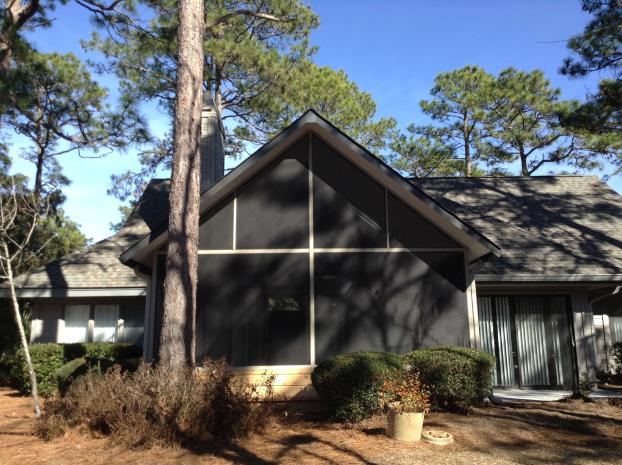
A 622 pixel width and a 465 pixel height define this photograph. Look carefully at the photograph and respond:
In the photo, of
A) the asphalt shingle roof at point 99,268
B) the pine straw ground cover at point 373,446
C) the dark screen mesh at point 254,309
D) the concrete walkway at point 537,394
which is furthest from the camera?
the asphalt shingle roof at point 99,268

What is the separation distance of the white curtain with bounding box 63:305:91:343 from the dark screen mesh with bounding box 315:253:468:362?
24.3 ft

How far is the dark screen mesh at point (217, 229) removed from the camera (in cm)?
1089

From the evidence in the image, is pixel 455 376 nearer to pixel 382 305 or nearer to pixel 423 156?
pixel 382 305

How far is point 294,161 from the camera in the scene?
11273mm

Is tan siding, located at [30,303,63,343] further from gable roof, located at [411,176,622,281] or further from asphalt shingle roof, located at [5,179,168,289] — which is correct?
gable roof, located at [411,176,622,281]

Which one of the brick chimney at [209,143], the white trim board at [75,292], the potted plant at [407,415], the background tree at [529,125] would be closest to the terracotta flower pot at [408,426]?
the potted plant at [407,415]

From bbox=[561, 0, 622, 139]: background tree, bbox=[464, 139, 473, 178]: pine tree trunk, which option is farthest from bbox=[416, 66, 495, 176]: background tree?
bbox=[561, 0, 622, 139]: background tree

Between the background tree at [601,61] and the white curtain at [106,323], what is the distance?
13.7 m

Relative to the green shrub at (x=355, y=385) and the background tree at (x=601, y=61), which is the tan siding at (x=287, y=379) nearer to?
the green shrub at (x=355, y=385)

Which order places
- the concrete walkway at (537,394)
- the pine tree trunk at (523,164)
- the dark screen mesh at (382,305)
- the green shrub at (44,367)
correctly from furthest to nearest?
the pine tree trunk at (523,164) < the green shrub at (44,367) < the concrete walkway at (537,394) < the dark screen mesh at (382,305)

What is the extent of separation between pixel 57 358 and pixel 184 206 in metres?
6.13

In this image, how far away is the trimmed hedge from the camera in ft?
40.0

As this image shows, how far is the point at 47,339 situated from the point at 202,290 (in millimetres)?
6333

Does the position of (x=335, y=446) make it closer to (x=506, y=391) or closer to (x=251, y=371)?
(x=251, y=371)
